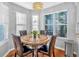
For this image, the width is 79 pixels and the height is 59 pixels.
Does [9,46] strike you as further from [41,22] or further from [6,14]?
[41,22]

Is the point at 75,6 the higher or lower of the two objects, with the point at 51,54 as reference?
higher

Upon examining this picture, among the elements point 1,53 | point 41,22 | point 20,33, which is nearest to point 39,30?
point 41,22

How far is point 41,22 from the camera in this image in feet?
4.26

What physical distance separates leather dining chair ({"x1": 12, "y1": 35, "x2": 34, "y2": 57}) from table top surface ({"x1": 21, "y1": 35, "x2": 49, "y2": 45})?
65 millimetres

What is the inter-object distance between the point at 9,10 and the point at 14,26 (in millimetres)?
213

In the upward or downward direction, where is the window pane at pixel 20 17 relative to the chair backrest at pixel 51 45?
upward

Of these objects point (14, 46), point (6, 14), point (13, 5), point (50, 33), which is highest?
point (13, 5)

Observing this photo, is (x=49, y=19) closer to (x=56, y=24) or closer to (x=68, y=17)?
(x=56, y=24)

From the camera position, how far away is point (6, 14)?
1229 mm

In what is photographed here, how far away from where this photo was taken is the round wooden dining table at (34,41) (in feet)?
4.09

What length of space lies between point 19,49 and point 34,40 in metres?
0.24

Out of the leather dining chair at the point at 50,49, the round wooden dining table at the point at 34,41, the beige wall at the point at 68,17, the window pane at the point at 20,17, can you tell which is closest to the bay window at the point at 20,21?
the window pane at the point at 20,17

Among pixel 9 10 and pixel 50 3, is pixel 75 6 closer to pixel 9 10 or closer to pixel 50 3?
pixel 50 3

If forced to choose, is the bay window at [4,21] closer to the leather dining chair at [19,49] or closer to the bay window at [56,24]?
the leather dining chair at [19,49]
